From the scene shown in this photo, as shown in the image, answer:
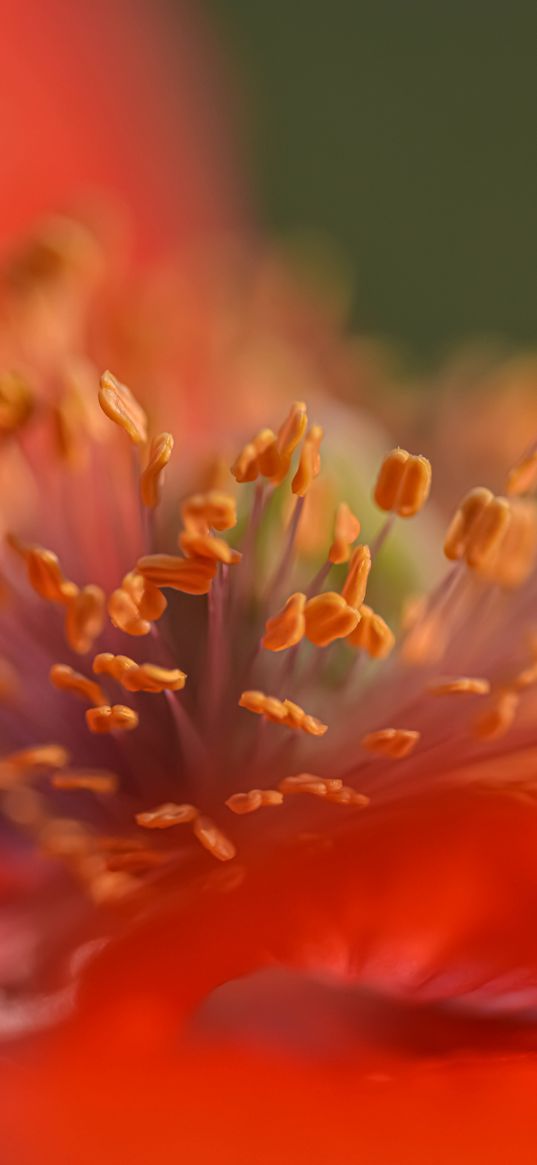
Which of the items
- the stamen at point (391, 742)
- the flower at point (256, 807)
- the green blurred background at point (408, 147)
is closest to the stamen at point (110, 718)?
the flower at point (256, 807)

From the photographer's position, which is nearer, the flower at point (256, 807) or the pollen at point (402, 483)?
the flower at point (256, 807)

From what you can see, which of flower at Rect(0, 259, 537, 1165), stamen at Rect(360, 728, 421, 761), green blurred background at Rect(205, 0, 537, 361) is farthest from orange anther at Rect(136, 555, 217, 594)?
green blurred background at Rect(205, 0, 537, 361)

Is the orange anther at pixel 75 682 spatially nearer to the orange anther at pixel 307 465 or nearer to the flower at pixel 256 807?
the flower at pixel 256 807

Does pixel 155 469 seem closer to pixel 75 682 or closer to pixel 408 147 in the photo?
pixel 75 682

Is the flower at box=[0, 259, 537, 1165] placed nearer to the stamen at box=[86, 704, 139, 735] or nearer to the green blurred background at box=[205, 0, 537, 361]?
the stamen at box=[86, 704, 139, 735]

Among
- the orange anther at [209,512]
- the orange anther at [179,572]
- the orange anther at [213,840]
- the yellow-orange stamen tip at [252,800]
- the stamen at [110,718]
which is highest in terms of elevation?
the orange anther at [209,512]

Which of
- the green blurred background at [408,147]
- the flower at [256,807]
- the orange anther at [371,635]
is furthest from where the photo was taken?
the green blurred background at [408,147]
